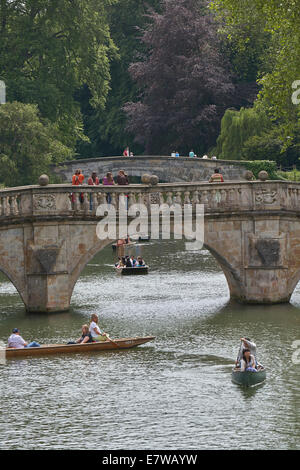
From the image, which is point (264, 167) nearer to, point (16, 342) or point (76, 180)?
point (76, 180)

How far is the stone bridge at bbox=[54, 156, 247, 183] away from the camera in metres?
62.7

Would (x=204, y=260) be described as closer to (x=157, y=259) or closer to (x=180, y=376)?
(x=157, y=259)

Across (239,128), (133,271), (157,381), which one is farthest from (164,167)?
(157,381)

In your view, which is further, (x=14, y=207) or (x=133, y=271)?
(x=133, y=271)

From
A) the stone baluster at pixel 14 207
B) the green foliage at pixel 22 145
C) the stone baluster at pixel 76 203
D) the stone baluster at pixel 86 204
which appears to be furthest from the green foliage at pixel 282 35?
the green foliage at pixel 22 145

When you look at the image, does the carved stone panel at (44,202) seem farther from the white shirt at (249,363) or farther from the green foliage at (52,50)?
the green foliage at (52,50)

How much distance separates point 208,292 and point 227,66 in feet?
121

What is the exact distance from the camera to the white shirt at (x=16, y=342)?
30.2 meters

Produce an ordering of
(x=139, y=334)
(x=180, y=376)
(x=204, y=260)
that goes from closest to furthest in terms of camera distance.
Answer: (x=180, y=376), (x=139, y=334), (x=204, y=260)

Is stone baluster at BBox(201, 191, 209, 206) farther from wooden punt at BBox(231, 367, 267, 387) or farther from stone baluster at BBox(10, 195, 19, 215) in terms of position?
wooden punt at BBox(231, 367, 267, 387)

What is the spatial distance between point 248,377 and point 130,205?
10676 mm

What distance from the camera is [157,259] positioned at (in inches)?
2085

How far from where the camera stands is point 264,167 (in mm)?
64000
